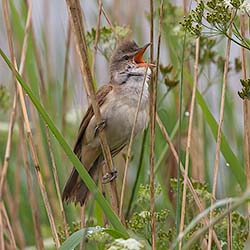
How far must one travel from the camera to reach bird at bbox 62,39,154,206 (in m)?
3.25

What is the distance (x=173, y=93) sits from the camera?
12.8ft

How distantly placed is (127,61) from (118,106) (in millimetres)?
217

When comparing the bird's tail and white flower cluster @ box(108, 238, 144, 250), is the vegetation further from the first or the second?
white flower cluster @ box(108, 238, 144, 250)

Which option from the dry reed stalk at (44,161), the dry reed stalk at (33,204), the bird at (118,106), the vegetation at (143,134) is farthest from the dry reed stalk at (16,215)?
the dry reed stalk at (33,204)

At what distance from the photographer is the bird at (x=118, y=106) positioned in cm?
325

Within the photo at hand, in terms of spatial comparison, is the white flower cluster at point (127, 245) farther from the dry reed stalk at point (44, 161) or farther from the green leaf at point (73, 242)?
the dry reed stalk at point (44, 161)

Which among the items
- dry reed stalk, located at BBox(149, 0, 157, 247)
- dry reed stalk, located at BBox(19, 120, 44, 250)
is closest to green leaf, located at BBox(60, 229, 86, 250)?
dry reed stalk, located at BBox(149, 0, 157, 247)

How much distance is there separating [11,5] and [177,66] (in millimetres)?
860

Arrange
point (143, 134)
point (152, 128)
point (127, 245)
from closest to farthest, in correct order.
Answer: point (127, 245), point (152, 128), point (143, 134)

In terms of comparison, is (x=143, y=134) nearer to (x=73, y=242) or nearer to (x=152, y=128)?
(x=152, y=128)

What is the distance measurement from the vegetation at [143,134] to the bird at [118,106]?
8 centimetres

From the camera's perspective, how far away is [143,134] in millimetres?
3354

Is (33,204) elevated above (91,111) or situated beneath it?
situated beneath

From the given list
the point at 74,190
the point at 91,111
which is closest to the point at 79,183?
the point at 74,190
